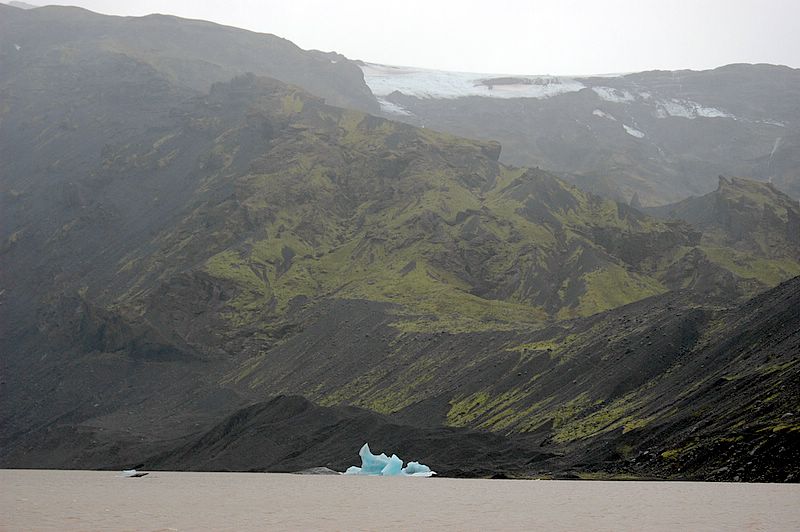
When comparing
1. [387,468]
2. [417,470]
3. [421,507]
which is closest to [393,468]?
[387,468]

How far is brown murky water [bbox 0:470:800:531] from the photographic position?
2848cm

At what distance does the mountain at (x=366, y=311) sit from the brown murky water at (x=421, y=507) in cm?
859

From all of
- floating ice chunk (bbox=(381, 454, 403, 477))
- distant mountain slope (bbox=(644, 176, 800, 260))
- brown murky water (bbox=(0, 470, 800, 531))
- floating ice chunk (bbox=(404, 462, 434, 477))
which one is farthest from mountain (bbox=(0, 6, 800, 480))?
brown murky water (bbox=(0, 470, 800, 531))

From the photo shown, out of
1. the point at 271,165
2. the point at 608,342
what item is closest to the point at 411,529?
the point at 608,342

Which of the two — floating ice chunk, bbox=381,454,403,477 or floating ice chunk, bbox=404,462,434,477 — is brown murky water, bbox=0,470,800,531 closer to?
floating ice chunk, bbox=404,462,434,477

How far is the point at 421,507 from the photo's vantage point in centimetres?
3672

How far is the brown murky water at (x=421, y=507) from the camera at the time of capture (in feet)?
93.5

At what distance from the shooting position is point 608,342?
88438mm

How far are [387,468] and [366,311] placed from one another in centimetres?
6266

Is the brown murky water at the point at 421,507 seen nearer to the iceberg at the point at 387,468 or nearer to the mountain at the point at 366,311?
the mountain at the point at 366,311

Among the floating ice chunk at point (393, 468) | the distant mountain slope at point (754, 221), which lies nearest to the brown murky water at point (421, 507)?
the floating ice chunk at point (393, 468)

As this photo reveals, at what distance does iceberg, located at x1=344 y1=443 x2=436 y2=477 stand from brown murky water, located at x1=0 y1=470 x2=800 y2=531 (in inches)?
545

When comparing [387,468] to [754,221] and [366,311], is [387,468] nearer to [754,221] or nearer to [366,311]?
[366,311]

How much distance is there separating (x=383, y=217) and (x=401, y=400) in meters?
71.2
